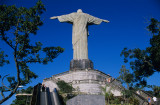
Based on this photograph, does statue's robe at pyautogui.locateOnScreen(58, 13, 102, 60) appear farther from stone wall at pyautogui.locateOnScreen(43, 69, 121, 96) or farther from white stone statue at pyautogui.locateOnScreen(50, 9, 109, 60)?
stone wall at pyautogui.locateOnScreen(43, 69, 121, 96)

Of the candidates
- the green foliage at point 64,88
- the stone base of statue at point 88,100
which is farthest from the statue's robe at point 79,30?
the stone base of statue at point 88,100

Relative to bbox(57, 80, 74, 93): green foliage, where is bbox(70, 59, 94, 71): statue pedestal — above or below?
above

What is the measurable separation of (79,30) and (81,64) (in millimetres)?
5533

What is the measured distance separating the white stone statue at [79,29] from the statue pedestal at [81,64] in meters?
0.81

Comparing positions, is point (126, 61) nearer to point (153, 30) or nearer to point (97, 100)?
point (153, 30)

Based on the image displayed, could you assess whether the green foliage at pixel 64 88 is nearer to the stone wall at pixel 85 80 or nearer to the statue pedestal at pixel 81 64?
the stone wall at pixel 85 80

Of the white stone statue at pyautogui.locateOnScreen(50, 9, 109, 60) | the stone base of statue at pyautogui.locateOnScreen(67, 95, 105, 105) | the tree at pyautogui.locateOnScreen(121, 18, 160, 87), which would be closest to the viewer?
the stone base of statue at pyautogui.locateOnScreen(67, 95, 105, 105)

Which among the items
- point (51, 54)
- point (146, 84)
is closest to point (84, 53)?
point (146, 84)

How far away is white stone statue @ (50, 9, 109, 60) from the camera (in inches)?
1069

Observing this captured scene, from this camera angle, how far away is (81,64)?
25781 mm

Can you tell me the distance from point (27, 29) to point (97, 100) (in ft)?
27.5

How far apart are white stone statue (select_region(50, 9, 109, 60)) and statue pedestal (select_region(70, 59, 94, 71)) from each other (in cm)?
81

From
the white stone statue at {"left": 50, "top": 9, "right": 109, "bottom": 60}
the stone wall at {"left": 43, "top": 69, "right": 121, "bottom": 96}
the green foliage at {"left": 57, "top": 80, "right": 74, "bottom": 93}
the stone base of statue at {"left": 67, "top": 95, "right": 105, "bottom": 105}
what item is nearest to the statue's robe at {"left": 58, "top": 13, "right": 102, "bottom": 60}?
the white stone statue at {"left": 50, "top": 9, "right": 109, "bottom": 60}

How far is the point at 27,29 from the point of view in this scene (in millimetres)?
13211
